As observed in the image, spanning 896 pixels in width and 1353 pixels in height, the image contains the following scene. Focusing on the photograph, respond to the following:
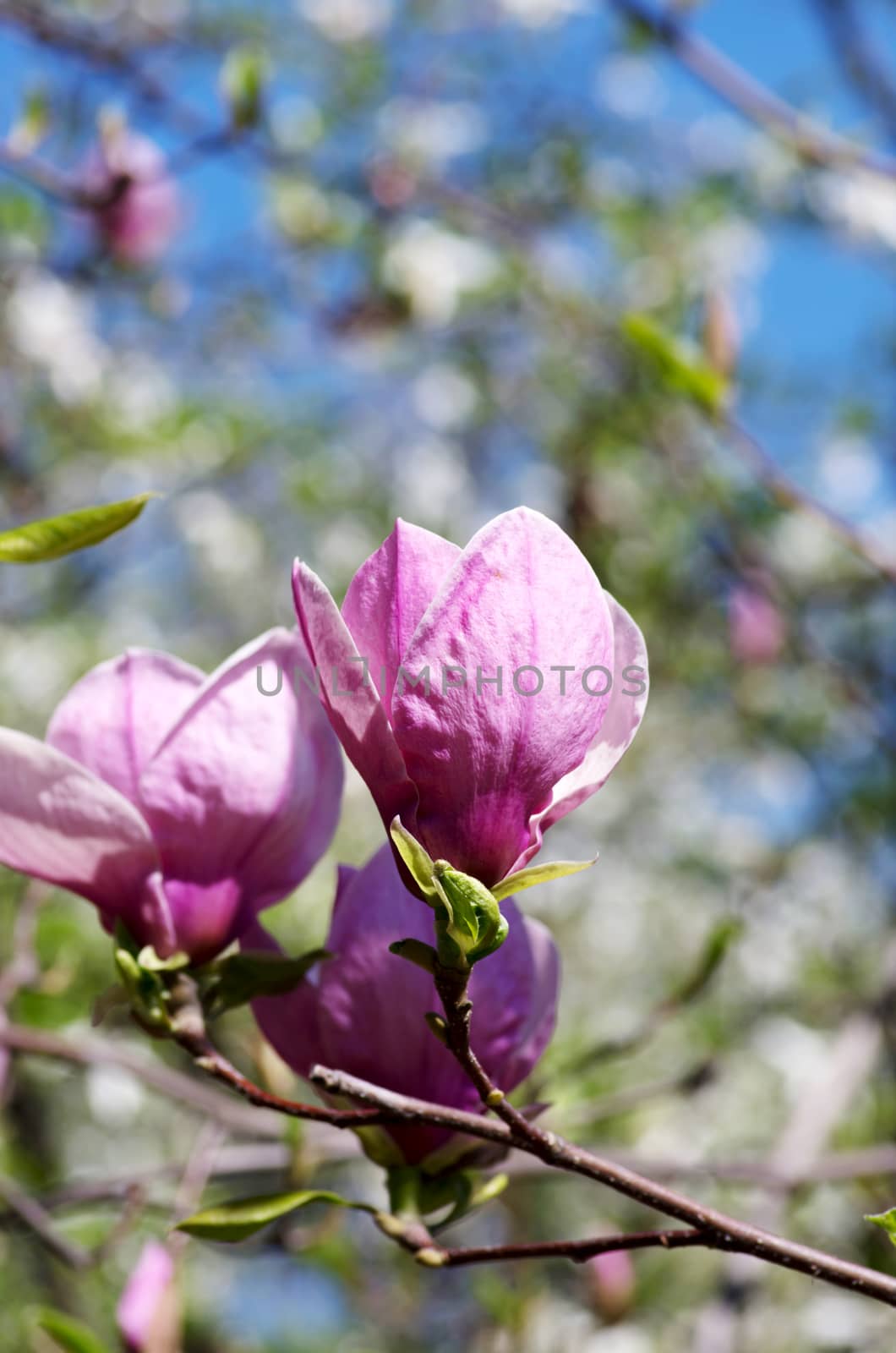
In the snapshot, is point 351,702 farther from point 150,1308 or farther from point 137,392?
point 137,392

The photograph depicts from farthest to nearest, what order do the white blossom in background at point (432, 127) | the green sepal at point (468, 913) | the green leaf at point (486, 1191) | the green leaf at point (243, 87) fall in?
the white blossom in background at point (432, 127) < the green leaf at point (243, 87) < the green leaf at point (486, 1191) < the green sepal at point (468, 913)

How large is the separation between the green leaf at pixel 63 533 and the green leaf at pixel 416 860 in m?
0.13

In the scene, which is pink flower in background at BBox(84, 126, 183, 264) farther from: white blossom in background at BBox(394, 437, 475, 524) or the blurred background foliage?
white blossom in background at BBox(394, 437, 475, 524)

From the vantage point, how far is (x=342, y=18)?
3469 mm

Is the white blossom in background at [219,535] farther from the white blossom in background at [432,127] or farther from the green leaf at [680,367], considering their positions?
the green leaf at [680,367]

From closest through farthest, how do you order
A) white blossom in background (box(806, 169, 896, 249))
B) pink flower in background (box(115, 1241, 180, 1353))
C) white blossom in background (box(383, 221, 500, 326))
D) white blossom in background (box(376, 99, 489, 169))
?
1. pink flower in background (box(115, 1241, 180, 1353))
2. white blossom in background (box(806, 169, 896, 249))
3. white blossom in background (box(383, 221, 500, 326))
4. white blossom in background (box(376, 99, 489, 169))

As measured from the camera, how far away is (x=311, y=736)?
0.39 meters

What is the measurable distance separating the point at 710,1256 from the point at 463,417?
7.74 ft

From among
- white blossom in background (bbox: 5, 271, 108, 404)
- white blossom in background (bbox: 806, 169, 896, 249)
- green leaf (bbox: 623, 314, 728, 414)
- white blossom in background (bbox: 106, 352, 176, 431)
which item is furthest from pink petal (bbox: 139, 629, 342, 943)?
white blossom in background (bbox: 5, 271, 108, 404)

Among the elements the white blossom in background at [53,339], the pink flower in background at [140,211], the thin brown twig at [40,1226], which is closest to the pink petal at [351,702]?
the thin brown twig at [40,1226]

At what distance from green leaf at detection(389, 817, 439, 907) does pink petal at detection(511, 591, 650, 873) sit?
4 centimetres

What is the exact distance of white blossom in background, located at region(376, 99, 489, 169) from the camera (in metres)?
3.03

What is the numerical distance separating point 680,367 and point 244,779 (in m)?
0.53

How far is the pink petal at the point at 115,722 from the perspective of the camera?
38 centimetres
